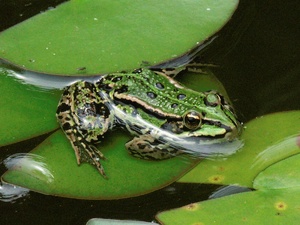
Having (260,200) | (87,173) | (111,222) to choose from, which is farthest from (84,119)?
(260,200)

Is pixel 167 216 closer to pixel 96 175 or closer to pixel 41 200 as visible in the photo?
pixel 96 175

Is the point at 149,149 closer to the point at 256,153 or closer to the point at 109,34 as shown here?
the point at 256,153

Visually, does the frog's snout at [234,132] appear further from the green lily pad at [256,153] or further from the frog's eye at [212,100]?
the frog's eye at [212,100]

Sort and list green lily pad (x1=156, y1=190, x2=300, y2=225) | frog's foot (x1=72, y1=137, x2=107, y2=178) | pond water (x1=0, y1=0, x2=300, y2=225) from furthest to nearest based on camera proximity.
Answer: frog's foot (x1=72, y1=137, x2=107, y2=178) < pond water (x1=0, y1=0, x2=300, y2=225) < green lily pad (x1=156, y1=190, x2=300, y2=225)

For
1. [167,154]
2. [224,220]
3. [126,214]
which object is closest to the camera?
[224,220]

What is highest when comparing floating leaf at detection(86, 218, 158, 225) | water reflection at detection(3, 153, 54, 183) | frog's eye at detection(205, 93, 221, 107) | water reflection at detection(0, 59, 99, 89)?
frog's eye at detection(205, 93, 221, 107)

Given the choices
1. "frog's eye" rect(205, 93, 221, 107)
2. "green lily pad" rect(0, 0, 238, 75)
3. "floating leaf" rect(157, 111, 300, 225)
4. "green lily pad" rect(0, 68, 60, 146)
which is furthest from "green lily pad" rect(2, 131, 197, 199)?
"green lily pad" rect(0, 0, 238, 75)

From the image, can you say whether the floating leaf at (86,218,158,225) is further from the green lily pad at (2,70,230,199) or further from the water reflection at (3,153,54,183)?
the water reflection at (3,153,54,183)

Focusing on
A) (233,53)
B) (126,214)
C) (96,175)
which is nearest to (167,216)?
(126,214)
